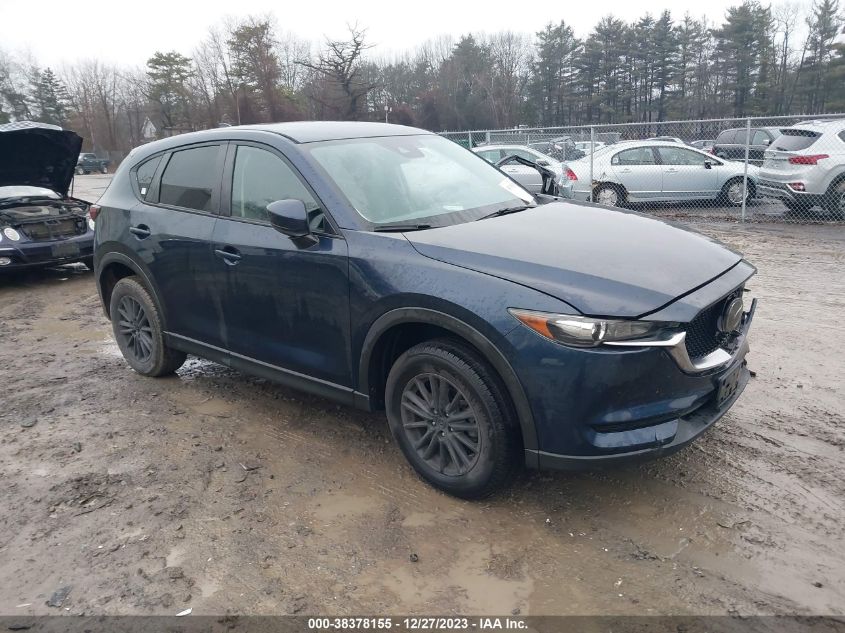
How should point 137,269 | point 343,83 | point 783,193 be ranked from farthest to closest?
point 343,83 → point 783,193 → point 137,269

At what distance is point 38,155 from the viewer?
9.32 m

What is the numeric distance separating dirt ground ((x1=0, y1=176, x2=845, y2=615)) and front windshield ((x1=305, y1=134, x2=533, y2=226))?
1422 mm

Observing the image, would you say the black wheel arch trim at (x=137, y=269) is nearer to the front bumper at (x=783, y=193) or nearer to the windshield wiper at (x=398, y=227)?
the windshield wiper at (x=398, y=227)

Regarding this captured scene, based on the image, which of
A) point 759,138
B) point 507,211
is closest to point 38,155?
point 507,211

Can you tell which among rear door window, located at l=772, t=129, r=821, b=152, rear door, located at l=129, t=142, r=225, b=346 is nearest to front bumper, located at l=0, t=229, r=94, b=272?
rear door, located at l=129, t=142, r=225, b=346

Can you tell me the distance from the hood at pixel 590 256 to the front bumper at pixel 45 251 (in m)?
7.18

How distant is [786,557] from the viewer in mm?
2760

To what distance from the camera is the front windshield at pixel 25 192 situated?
9.45m

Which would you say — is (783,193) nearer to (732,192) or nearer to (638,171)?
(732,192)

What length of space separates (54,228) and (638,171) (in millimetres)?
10257

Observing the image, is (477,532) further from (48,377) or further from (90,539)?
(48,377)

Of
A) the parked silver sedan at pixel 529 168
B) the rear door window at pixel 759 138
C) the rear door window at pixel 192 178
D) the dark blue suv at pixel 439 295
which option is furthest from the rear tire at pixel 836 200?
the rear door window at pixel 192 178

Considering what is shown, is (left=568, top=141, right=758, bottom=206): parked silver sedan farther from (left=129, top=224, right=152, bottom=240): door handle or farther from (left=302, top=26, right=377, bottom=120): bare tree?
(left=302, top=26, right=377, bottom=120): bare tree

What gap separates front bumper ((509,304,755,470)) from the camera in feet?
8.80
